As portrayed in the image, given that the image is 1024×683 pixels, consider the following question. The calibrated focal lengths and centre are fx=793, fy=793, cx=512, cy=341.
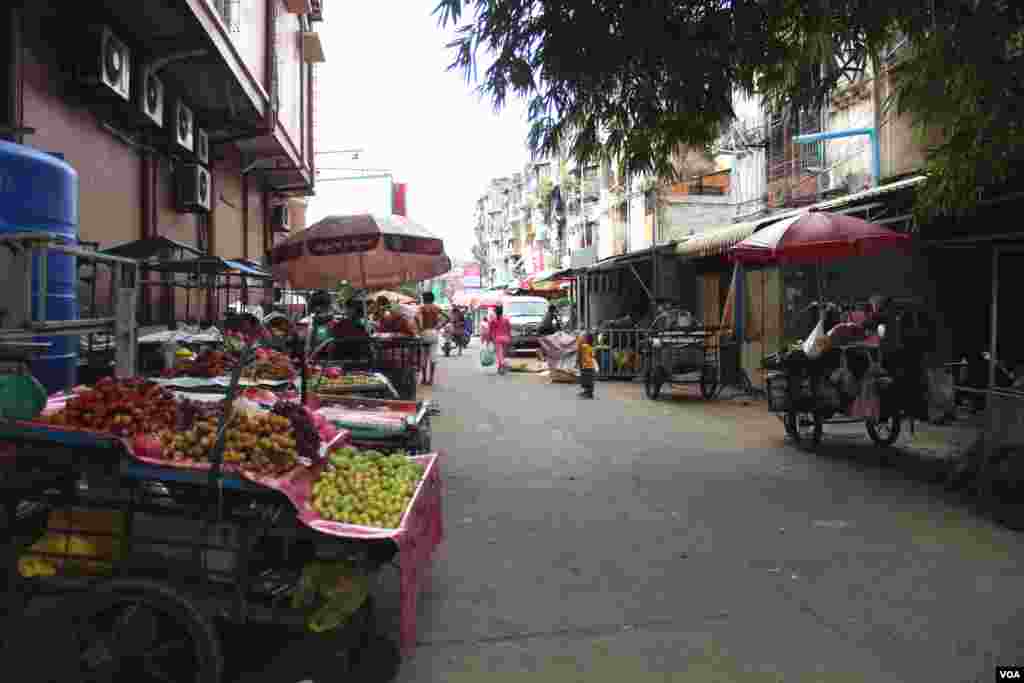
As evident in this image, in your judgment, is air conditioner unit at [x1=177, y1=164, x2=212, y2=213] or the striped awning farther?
the striped awning

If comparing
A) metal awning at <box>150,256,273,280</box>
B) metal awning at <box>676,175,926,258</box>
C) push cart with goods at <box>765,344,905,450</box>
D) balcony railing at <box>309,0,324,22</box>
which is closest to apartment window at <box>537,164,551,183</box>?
balcony railing at <box>309,0,324,22</box>

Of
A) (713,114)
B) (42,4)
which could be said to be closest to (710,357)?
(713,114)

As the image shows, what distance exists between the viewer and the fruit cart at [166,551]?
10.0 feet

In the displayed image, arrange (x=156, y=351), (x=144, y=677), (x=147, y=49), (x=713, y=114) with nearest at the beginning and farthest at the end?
(x=144, y=677) → (x=713, y=114) → (x=156, y=351) → (x=147, y=49)

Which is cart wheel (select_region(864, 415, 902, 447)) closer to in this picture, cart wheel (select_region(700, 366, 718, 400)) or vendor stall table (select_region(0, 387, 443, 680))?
cart wheel (select_region(700, 366, 718, 400))

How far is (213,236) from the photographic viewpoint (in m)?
15.6

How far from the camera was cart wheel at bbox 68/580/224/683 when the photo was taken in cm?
301

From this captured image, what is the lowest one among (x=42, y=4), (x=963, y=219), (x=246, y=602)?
(x=246, y=602)

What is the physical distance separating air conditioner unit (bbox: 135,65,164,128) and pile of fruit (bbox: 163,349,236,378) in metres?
5.55

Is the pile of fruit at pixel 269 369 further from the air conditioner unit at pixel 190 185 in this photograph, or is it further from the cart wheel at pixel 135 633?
the air conditioner unit at pixel 190 185

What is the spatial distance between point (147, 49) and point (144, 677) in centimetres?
980

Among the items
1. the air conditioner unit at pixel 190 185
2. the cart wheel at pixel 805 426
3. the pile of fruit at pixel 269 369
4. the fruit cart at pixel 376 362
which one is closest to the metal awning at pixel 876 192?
the cart wheel at pixel 805 426

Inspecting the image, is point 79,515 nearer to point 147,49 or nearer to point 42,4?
point 42,4

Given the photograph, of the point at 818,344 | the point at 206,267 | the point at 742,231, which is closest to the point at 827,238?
the point at 818,344
